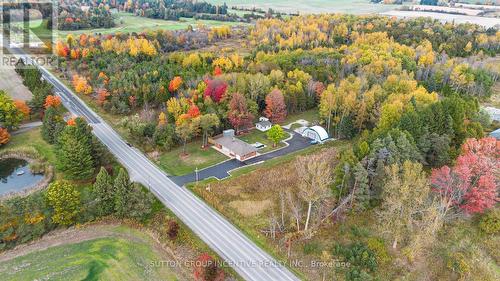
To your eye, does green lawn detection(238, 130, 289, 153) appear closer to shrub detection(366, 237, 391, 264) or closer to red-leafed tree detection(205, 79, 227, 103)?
red-leafed tree detection(205, 79, 227, 103)

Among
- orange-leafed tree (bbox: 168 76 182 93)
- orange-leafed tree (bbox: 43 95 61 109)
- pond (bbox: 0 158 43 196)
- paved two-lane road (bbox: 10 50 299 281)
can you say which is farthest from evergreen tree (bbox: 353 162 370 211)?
orange-leafed tree (bbox: 43 95 61 109)

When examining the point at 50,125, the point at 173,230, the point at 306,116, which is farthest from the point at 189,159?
the point at 306,116

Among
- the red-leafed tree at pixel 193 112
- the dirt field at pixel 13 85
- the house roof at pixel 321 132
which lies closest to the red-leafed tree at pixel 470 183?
the house roof at pixel 321 132

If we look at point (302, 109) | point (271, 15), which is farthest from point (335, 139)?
point (271, 15)

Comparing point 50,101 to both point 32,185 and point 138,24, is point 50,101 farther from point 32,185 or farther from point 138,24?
point 138,24

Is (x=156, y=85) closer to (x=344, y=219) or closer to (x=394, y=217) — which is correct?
(x=344, y=219)
